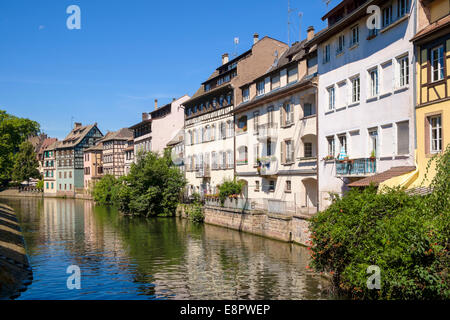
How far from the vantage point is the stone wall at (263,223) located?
24.7 metres

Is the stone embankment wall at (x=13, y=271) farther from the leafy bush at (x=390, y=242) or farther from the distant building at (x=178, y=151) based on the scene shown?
the distant building at (x=178, y=151)

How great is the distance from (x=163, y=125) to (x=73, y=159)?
39.6 metres

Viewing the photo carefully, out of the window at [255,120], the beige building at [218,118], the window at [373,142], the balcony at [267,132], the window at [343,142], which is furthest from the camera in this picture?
the beige building at [218,118]

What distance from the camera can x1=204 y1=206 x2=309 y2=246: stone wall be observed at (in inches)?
973

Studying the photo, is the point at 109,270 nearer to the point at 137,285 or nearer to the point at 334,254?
the point at 137,285

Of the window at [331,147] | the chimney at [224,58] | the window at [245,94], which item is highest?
the chimney at [224,58]

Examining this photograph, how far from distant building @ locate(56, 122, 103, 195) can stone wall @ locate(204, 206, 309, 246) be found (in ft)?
197

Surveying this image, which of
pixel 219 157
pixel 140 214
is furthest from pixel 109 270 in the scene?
pixel 140 214

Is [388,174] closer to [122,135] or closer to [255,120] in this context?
[255,120]

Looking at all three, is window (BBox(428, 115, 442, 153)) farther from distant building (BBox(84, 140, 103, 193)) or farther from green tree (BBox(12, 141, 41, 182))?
green tree (BBox(12, 141, 41, 182))

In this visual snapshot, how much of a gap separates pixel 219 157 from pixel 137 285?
25627mm

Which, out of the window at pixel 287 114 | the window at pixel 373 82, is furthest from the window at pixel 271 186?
the window at pixel 373 82

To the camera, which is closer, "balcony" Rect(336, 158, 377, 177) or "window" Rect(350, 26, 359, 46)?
"balcony" Rect(336, 158, 377, 177)

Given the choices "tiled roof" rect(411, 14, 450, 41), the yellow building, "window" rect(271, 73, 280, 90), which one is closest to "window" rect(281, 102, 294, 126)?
"window" rect(271, 73, 280, 90)
